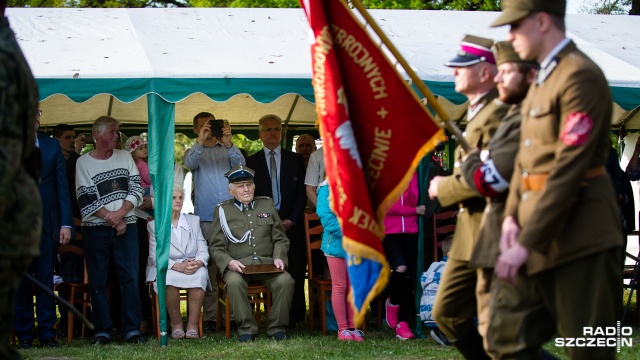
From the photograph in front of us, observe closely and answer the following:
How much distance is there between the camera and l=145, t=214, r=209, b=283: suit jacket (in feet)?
30.9

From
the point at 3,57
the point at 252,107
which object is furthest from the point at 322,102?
the point at 252,107

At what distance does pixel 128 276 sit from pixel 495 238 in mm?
5066

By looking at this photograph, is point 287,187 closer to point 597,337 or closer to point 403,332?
point 403,332

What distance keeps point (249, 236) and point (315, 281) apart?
0.89m

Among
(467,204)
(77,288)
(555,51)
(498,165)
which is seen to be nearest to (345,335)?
(77,288)

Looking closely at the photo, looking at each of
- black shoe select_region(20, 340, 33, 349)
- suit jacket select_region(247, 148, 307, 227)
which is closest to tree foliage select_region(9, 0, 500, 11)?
suit jacket select_region(247, 148, 307, 227)

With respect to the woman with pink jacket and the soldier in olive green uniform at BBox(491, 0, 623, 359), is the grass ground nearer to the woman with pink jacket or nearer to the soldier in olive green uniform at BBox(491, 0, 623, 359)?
the woman with pink jacket

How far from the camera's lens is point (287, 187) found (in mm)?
10203

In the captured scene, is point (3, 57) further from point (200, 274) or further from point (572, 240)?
point (200, 274)

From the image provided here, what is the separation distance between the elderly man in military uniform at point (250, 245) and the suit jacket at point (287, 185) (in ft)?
1.76

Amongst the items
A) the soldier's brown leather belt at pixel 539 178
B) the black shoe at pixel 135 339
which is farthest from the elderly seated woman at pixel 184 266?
the soldier's brown leather belt at pixel 539 178

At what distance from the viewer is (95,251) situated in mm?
8930

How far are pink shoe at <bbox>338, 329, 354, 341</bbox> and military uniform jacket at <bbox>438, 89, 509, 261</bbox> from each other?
406 cm

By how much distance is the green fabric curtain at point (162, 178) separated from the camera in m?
8.70
